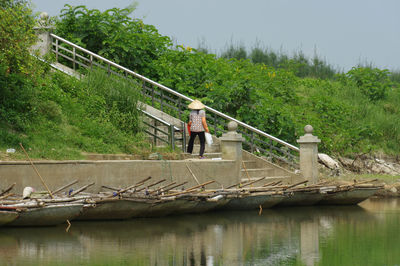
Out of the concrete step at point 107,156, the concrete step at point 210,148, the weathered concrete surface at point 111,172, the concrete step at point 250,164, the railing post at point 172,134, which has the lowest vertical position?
the weathered concrete surface at point 111,172

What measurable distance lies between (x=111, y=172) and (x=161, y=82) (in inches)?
368

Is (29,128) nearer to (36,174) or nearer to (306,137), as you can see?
(36,174)

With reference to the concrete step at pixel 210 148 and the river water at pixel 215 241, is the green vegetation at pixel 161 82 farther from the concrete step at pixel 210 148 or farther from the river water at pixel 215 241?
the river water at pixel 215 241

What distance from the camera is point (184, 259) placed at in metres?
11.3

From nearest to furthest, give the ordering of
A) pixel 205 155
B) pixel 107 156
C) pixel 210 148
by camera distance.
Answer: pixel 107 156, pixel 205 155, pixel 210 148

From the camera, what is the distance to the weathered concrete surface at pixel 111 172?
15.3 metres

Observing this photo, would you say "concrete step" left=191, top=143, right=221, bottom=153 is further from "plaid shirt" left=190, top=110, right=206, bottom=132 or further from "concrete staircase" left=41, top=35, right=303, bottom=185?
"plaid shirt" left=190, top=110, right=206, bottom=132

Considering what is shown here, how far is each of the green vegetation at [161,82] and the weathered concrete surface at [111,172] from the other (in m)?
1.45

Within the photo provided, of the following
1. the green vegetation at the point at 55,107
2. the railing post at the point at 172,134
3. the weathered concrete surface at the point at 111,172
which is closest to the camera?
the weathered concrete surface at the point at 111,172

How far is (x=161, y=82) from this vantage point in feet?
83.6

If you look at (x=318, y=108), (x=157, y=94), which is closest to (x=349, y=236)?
(x=157, y=94)

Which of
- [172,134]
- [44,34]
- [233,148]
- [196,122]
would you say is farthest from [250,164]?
[44,34]

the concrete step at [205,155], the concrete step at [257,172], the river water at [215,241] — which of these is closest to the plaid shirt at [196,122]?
the concrete step at [205,155]

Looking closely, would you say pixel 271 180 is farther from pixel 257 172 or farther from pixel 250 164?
pixel 250 164
